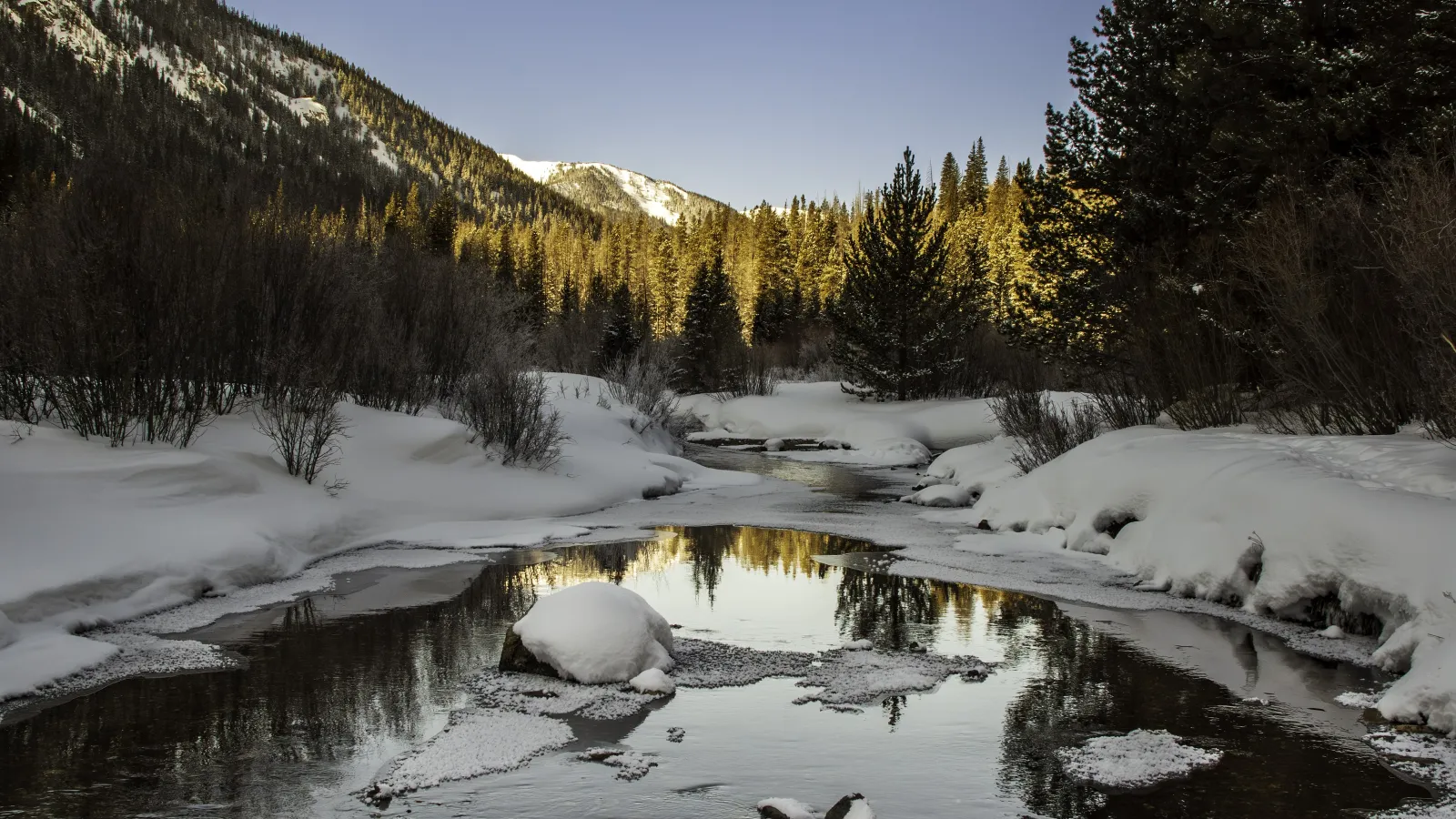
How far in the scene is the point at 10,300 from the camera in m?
11.8

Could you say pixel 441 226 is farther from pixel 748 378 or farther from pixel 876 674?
pixel 876 674

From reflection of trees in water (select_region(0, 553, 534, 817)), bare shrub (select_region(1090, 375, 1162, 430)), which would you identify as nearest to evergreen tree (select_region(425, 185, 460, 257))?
bare shrub (select_region(1090, 375, 1162, 430))

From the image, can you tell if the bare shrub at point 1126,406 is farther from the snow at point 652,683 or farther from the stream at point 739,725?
the snow at point 652,683

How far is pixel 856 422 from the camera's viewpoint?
32562mm

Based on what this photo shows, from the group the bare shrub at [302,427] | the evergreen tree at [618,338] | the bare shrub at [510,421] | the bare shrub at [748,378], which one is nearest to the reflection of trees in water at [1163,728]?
the bare shrub at [302,427]

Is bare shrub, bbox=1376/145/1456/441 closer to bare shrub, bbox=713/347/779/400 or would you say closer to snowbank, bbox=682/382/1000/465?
snowbank, bbox=682/382/1000/465

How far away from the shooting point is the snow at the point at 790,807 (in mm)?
4922

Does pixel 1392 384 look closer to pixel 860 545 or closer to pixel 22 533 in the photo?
pixel 860 545

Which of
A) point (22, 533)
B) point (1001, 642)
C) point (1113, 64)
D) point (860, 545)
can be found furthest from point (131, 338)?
point (1113, 64)

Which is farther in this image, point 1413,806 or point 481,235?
point 481,235

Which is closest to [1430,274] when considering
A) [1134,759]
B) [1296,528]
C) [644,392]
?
[1296,528]

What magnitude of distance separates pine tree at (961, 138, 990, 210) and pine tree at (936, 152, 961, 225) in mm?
703

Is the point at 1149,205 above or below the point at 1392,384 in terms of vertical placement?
above

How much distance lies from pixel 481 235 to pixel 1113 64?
89.5 meters
